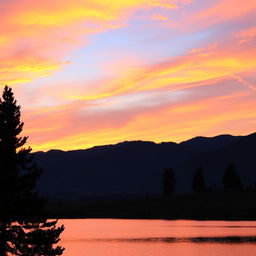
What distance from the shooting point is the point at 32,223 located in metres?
33.1

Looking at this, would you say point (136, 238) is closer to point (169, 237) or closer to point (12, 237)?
point (169, 237)

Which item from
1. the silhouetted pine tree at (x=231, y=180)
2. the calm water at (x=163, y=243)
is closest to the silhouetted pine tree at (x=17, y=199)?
the calm water at (x=163, y=243)

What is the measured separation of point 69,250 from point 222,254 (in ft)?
72.1

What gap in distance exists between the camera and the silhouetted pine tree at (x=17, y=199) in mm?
32438

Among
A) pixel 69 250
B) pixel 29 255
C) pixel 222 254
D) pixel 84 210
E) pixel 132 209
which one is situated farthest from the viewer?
pixel 84 210

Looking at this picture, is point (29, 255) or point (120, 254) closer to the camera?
point (29, 255)

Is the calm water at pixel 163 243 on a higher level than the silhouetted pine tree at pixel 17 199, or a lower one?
lower

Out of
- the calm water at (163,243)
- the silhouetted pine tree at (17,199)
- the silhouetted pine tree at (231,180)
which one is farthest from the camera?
the silhouetted pine tree at (231,180)

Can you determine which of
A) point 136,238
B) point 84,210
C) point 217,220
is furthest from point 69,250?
point 84,210

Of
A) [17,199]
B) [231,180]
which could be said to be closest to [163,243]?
[17,199]

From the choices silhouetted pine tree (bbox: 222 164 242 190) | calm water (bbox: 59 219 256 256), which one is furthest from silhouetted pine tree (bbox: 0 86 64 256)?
silhouetted pine tree (bbox: 222 164 242 190)

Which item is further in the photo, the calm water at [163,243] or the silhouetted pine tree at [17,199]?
the calm water at [163,243]

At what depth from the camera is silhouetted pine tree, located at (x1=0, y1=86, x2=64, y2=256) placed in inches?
1277

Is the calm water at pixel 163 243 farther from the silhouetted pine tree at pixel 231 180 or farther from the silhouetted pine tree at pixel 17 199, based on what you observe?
the silhouetted pine tree at pixel 231 180
